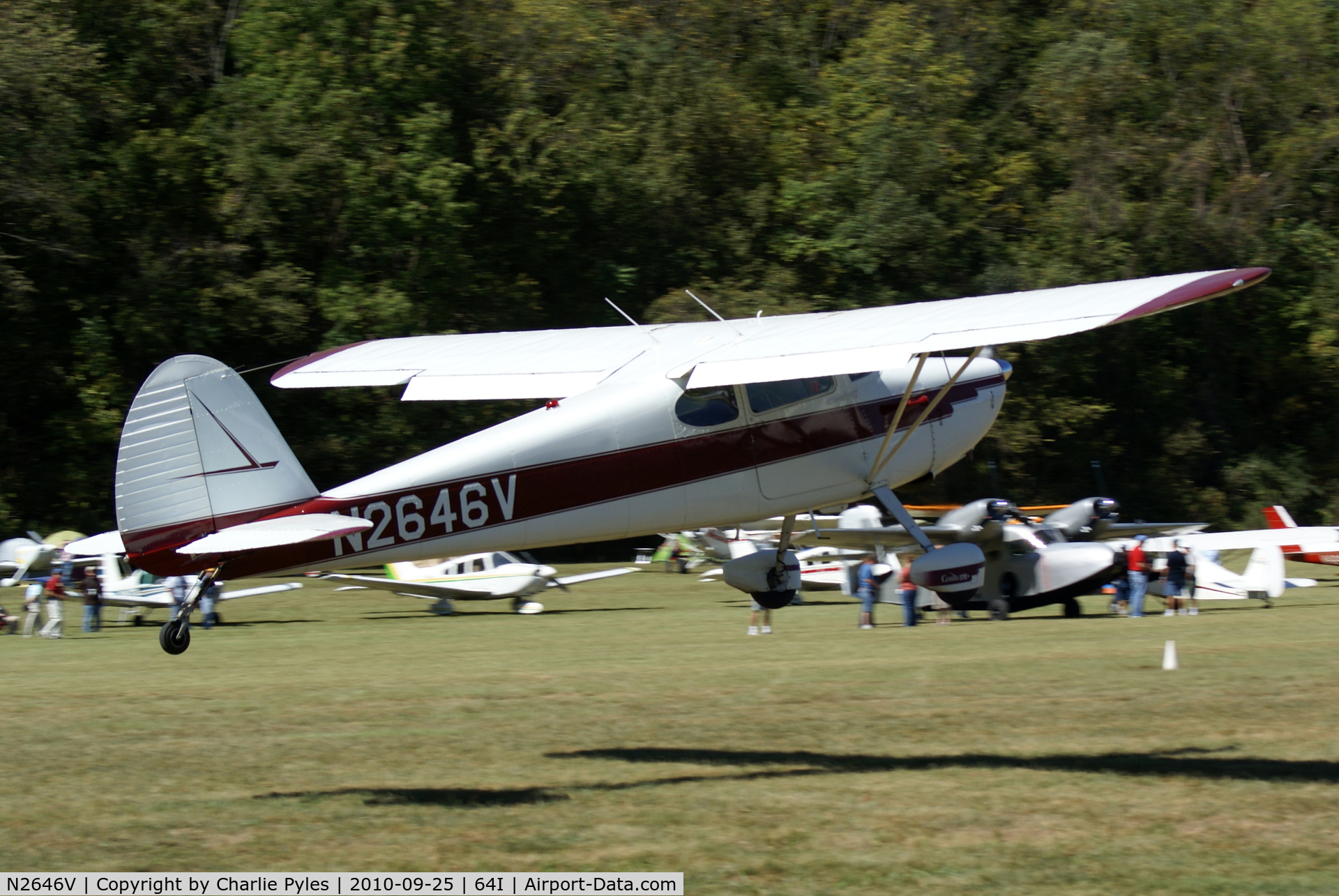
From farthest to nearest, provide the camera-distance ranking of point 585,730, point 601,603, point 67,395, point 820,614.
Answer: point 67,395, point 601,603, point 820,614, point 585,730

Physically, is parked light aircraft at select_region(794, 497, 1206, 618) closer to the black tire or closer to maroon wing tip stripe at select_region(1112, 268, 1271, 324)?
the black tire

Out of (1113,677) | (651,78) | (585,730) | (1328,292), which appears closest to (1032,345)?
(1328,292)

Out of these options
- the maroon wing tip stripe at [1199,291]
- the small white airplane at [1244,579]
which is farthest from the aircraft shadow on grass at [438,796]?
the small white airplane at [1244,579]

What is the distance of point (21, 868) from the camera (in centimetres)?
823

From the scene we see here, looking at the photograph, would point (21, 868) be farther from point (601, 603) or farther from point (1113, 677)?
point (601, 603)

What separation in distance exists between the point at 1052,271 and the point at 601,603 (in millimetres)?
17540

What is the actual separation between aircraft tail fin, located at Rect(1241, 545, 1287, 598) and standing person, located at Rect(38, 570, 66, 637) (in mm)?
21438

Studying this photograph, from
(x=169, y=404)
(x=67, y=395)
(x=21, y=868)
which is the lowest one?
(x=21, y=868)

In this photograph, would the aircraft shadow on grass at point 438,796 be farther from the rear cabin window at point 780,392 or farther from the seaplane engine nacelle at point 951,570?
the rear cabin window at point 780,392

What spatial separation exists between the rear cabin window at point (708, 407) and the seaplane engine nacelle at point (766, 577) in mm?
1431

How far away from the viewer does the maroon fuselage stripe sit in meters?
8.41

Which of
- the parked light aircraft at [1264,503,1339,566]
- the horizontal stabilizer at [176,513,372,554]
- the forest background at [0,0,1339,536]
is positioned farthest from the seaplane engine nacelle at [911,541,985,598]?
the forest background at [0,0,1339,536]

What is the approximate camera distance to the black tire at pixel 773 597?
35.9 ft

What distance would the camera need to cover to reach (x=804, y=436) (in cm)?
1037
